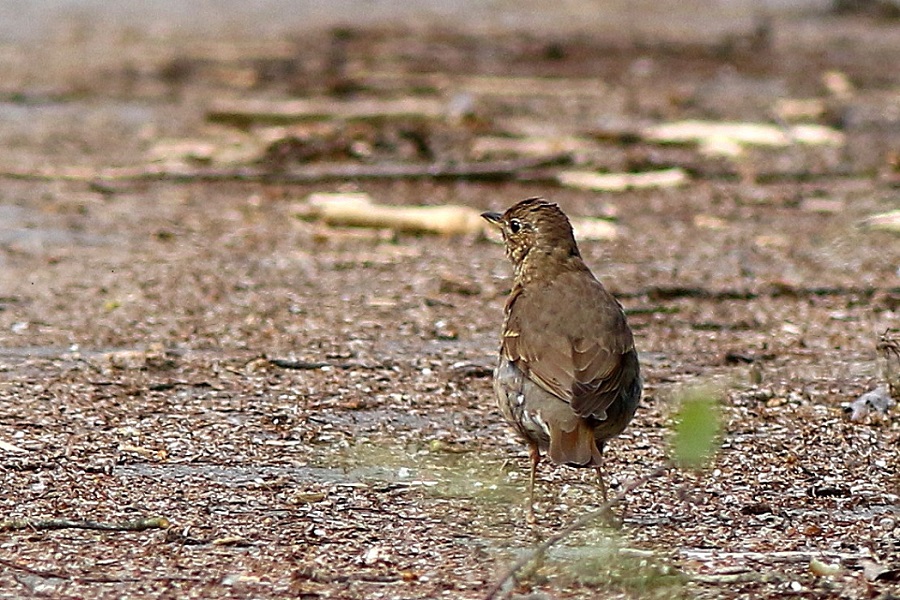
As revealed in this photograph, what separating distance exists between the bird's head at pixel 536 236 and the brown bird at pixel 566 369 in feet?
0.24

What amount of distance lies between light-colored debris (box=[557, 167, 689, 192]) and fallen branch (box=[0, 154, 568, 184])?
11.4 inches

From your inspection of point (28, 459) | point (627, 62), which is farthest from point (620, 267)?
point (627, 62)

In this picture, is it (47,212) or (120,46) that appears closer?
(47,212)

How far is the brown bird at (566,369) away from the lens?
5062mm

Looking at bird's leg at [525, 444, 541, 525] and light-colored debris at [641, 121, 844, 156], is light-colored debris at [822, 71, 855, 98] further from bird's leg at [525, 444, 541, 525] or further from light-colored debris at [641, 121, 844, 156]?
bird's leg at [525, 444, 541, 525]

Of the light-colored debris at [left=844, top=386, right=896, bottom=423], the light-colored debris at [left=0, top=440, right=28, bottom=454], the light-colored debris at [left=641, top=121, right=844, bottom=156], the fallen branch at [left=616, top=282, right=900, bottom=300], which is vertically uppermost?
the light-colored debris at [left=641, top=121, right=844, bottom=156]

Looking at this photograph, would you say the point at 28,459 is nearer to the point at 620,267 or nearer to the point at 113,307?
the point at 113,307

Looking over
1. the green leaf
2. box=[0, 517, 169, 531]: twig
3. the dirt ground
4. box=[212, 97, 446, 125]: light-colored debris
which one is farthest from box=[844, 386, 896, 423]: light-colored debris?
box=[212, 97, 446, 125]: light-colored debris

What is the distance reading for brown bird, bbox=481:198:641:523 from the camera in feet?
16.6

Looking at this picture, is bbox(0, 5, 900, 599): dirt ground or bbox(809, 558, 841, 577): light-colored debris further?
bbox(0, 5, 900, 599): dirt ground

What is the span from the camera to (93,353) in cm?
689

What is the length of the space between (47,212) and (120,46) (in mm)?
7463

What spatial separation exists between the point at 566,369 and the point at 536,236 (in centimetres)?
97

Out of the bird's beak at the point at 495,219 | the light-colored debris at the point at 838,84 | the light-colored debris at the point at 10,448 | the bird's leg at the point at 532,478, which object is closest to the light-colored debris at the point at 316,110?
the light-colored debris at the point at 838,84
